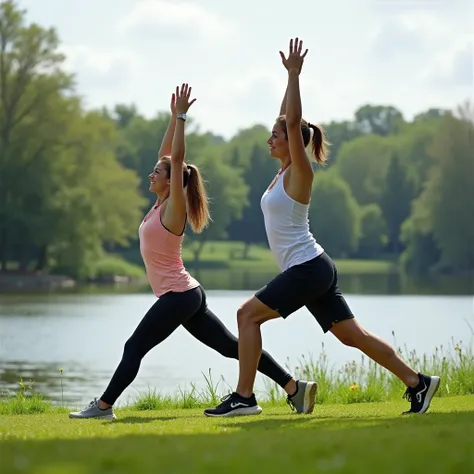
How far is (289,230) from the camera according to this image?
26.6 feet

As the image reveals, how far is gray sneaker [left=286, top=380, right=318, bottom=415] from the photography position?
8.52 metres

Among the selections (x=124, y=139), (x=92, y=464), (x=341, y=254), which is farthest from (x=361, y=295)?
(x=341, y=254)

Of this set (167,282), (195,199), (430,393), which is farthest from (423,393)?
(195,199)

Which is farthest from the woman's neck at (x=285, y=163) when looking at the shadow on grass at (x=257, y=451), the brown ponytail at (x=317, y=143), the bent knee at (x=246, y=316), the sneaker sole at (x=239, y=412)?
the shadow on grass at (x=257, y=451)

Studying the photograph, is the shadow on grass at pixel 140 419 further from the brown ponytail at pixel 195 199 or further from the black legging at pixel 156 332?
the brown ponytail at pixel 195 199

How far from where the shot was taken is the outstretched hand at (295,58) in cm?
825

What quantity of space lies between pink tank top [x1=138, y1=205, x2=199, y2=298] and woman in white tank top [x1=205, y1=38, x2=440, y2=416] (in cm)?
61

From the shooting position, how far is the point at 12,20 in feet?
186

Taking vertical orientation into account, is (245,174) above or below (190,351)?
above

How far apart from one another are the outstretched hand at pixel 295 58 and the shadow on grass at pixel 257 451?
2533 mm

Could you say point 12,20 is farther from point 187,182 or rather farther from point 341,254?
point 341,254

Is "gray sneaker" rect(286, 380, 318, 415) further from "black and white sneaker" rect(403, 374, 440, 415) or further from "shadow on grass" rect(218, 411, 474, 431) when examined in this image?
"black and white sneaker" rect(403, 374, 440, 415)

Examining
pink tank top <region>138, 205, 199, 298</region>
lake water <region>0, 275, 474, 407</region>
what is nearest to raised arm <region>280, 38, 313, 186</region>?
pink tank top <region>138, 205, 199, 298</region>

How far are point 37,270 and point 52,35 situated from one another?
12259mm
